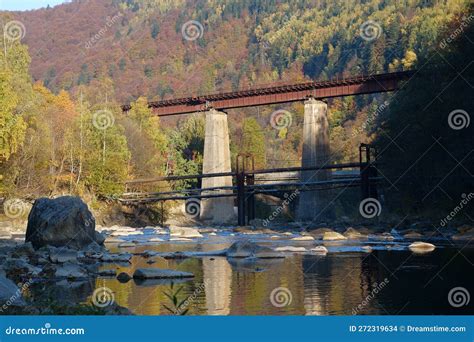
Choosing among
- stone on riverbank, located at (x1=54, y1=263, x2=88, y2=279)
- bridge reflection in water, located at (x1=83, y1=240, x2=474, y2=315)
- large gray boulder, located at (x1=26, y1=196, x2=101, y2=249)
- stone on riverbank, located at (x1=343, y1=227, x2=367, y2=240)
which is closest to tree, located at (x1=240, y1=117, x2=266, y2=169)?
stone on riverbank, located at (x1=343, y1=227, x2=367, y2=240)

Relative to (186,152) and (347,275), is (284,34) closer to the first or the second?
(186,152)

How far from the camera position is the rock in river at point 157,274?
20138 millimetres

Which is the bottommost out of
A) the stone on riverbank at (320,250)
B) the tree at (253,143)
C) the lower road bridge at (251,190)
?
the stone on riverbank at (320,250)

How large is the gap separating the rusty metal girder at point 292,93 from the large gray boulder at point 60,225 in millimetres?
38770

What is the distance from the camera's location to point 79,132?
6644 centimetres

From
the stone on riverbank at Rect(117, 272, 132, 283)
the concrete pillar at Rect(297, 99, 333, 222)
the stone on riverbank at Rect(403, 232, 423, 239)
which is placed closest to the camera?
the stone on riverbank at Rect(117, 272, 132, 283)

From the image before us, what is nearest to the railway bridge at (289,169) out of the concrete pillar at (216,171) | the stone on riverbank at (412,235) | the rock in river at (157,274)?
the concrete pillar at (216,171)

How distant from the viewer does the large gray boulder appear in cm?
3075

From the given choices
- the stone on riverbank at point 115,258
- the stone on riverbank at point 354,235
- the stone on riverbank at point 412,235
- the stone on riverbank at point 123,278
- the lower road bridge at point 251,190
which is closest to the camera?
the stone on riverbank at point 123,278

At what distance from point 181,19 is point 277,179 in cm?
10642

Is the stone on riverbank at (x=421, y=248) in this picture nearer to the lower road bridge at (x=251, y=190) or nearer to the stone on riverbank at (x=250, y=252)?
the stone on riverbank at (x=250, y=252)

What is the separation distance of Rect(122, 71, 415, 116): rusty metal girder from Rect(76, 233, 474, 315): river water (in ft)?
136

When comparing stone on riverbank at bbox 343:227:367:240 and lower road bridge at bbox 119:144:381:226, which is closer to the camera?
stone on riverbank at bbox 343:227:367:240

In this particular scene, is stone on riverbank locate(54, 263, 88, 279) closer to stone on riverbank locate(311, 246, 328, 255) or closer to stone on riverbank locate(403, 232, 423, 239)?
stone on riverbank locate(311, 246, 328, 255)
